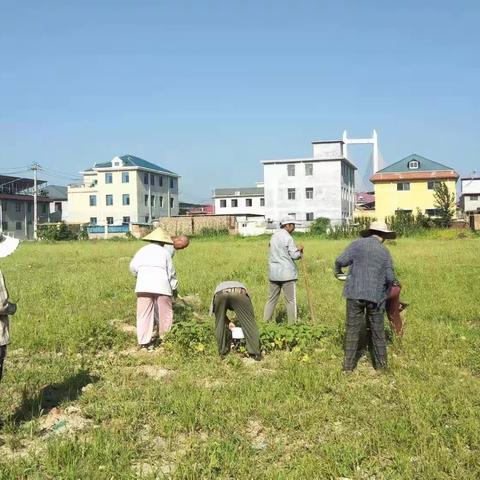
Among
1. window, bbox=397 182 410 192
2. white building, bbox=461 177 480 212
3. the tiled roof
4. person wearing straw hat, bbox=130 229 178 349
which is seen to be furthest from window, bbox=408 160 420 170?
person wearing straw hat, bbox=130 229 178 349

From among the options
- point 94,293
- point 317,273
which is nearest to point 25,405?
point 94,293

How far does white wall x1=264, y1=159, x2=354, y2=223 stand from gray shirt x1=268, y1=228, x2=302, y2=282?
4477cm

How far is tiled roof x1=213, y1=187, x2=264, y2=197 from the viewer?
68062 mm

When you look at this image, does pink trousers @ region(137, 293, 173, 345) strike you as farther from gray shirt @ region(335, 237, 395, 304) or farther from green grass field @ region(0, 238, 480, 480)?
gray shirt @ region(335, 237, 395, 304)

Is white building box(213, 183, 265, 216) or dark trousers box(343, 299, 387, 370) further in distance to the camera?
white building box(213, 183, 265, 216)

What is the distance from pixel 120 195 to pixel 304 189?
1925 centimetres

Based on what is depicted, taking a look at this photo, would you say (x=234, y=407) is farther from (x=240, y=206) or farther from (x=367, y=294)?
(x=240, y=206)

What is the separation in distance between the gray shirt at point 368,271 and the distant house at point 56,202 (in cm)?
6433

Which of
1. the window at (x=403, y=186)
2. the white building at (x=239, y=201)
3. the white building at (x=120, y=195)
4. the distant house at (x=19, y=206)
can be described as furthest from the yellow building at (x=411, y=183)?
the distant house at (x=19, y=206)

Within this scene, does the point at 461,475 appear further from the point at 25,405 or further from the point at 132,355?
the point at 132,355

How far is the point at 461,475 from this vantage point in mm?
3727

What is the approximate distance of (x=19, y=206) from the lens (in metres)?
61.2

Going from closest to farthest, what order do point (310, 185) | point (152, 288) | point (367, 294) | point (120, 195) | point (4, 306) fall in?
point (4, 306) → point (367, 294) → point (152, 288) → point (310, 185) → point (120, 195)

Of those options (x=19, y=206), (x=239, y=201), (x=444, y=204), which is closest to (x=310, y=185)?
(x=444, y=204)
